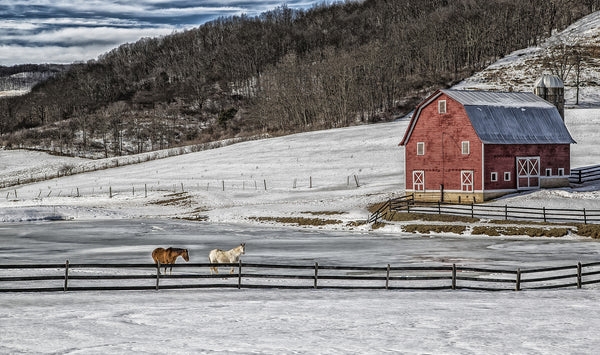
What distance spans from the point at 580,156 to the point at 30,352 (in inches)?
2660

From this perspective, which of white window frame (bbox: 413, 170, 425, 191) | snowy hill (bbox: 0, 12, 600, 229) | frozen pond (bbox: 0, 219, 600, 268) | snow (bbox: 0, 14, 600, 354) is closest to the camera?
snow (bbox: 0, 14, 600, 354)

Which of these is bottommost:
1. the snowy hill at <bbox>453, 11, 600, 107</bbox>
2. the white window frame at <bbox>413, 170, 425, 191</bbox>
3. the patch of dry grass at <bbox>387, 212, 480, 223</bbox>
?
the patch of dry grass at <bbox>387, 212, 480, 223</bbox>

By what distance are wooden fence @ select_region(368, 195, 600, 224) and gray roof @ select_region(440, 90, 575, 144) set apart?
6.44 meters

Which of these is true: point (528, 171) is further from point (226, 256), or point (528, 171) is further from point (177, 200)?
point (226, 256)

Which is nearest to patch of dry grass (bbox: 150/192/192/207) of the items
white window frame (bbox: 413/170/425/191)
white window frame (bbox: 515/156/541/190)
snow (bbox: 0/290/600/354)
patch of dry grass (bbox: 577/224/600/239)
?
white window frame (bbox: 413/170/425/191)

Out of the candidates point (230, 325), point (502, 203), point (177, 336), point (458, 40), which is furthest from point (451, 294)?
point (458, 40)

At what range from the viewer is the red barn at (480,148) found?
52.1 m

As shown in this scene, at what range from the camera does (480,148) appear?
51.6m

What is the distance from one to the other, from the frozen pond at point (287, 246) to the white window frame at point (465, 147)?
1243 cm

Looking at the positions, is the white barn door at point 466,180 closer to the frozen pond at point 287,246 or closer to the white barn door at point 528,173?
the white barn door at point 528,173

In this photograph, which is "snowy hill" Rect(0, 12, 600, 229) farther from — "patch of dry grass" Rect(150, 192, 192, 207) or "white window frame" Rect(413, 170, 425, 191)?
"white window frame" Rect(413, 170, 425, 191)

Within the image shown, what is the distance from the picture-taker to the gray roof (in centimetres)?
5275

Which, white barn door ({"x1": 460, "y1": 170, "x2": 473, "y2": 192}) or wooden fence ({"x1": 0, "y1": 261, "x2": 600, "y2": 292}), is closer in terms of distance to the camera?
wooden fence ({"x1": 0, "y1": 261, "x2": 600, "y2": 292})

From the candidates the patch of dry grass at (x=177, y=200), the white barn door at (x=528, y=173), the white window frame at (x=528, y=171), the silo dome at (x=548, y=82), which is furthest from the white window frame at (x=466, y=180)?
the patch of dry grass at (x=177, y=200)
